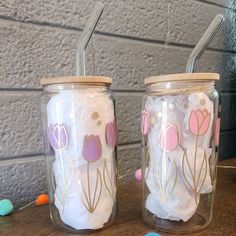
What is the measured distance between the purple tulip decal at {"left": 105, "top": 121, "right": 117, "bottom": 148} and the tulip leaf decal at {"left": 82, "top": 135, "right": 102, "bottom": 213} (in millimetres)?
18

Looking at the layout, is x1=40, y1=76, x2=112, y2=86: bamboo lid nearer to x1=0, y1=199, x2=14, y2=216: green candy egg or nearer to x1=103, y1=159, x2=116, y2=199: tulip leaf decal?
x1=103, y1=159, x2=116, y2=199: tulip leaf decal

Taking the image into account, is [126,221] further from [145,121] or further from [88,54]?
[88,54]

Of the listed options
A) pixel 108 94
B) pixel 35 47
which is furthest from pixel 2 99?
pixel 108 94

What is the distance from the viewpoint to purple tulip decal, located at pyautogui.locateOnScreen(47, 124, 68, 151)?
38cm

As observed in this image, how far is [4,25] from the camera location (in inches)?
19.8

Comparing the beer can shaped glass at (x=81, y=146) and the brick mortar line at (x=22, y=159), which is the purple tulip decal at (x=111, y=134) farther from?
the brick mortar line at (x=22, y=159)

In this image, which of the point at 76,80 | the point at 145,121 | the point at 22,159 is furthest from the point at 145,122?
the point at 22,159

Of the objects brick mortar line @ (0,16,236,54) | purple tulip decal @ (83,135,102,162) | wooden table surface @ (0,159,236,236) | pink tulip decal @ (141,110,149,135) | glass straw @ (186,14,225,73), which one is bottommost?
wooden table surface @ (0,159,236,236)

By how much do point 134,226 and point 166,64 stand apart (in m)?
0.45

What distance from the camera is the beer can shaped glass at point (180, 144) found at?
1.25ft

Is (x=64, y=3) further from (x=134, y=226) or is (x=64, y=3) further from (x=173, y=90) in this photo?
(x=134, y=226)

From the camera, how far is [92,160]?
387 mm

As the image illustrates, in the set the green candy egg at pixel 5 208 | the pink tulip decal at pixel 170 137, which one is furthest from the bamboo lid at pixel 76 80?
the green candy egg at pixel 5 208

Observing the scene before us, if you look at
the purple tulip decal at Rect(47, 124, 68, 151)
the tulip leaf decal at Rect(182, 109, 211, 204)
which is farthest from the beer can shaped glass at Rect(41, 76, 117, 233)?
the tulip leaf decal at Rect(182, 109, 211, 204)
